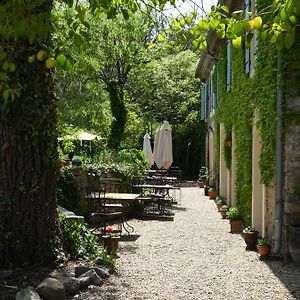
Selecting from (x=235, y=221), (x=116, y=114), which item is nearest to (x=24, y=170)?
(x=235, y=221)

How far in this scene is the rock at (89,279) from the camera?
5.76m

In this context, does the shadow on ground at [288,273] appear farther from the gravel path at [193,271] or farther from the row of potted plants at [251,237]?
the row of potted plants at [251,237]

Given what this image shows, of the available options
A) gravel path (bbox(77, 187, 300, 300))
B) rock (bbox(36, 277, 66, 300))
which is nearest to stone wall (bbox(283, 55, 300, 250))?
gravel path (bbox(77, 187, 300, 300))

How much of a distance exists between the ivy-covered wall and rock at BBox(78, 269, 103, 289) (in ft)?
11.2

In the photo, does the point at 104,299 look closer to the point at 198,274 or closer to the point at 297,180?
the point at 198,274

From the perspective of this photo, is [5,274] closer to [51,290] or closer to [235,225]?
[51,290]

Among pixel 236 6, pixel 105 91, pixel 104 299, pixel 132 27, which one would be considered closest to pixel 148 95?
pixel 105 91

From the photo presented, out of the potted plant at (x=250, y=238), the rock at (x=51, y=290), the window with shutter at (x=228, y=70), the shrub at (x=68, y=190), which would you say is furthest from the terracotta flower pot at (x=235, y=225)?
the rock at (x=51, y=290)

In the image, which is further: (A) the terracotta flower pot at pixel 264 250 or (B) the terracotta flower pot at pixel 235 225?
(B) the terracotta flower pot at pixel 235 225

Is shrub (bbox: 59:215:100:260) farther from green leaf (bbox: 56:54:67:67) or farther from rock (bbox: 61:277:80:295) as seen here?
green leaf (bbox: 56:54:67:67)

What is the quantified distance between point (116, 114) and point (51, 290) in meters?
16.7

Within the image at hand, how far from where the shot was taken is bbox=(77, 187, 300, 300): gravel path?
5.81 metres

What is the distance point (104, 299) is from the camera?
5473 millimetres

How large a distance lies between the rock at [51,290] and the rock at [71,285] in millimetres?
209
